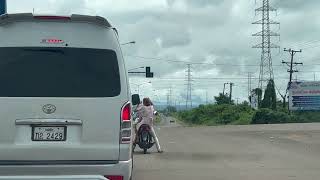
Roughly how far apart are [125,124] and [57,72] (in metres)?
0.96

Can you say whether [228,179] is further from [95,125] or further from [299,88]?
[299,88]

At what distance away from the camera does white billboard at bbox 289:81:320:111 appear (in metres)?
71.6

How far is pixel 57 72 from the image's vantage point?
673cm

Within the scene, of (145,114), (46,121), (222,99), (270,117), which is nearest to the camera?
(46,121)

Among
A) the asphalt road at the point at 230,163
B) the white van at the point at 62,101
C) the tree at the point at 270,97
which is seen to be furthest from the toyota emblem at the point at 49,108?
Result: the tree at the point at 270,97

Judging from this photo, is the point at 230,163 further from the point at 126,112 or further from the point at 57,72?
the point at 57,72

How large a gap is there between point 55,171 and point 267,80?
75.4 m

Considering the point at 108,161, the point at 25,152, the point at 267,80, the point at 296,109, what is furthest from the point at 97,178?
the point at 267,80

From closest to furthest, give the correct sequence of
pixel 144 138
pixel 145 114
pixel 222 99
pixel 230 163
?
pixel 230 163 → pixel 145 114 → pixel 144 138 → pixel 222 99

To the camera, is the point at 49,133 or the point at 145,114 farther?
the point at 145,114

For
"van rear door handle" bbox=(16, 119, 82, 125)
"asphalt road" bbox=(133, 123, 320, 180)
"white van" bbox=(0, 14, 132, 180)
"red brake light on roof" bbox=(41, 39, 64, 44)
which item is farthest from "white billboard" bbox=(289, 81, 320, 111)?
"van rear door handle" bbox=(16, 119, 82, 125)

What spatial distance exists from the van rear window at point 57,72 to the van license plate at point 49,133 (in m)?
0.36

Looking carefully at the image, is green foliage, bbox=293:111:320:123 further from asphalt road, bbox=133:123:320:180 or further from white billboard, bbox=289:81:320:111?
asphalt road, bbox=133:123:320:180

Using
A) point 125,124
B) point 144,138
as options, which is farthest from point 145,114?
point 125,124
